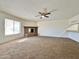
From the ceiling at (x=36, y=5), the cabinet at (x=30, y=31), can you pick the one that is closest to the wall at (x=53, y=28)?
the cabinet at (x=30, y=31)

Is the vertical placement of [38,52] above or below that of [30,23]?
below

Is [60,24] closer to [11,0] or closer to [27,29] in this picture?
[27,29]

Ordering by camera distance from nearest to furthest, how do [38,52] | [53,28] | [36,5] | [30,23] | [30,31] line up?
[38,52] → [36,5] → [53,28] → [30,23] → [30,31]

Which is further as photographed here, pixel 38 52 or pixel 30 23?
pixel 30 23

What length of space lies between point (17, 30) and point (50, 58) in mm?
7079

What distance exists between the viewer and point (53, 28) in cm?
1152

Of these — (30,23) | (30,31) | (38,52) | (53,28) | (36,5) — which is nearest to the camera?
(38,52)

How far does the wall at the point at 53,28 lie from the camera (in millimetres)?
10874

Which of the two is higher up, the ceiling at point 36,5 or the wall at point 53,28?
the ceiling at point 36,5

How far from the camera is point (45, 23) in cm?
1216

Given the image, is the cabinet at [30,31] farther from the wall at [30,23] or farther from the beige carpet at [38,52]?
the beige carpet at [38,52]

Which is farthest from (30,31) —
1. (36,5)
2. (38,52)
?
(38,52)

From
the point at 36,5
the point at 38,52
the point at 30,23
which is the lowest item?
the point at 38,52

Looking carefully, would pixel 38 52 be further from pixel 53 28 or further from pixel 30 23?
pixel 30 23
